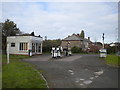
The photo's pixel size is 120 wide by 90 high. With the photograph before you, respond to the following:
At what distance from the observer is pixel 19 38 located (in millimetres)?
33344

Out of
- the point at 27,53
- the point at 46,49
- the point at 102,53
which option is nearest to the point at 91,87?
the point at 102,53

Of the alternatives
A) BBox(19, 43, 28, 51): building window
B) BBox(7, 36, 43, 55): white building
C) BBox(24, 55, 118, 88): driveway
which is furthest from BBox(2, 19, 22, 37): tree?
BBox(24, 55, 118, 88): driveway

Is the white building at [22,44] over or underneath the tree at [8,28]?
underneath

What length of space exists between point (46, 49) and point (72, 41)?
72.3 feet

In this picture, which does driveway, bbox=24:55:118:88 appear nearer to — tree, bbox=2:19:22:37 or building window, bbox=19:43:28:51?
building window, bbox=19:43:28:51

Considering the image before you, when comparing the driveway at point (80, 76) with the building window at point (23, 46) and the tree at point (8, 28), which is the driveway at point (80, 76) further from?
the tree at point (8, 28)

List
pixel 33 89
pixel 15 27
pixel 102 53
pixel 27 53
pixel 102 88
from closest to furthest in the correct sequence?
1. pixel 33 89
2. pixel 102 88
3. pixel 102 53
4. pixel 27 53
5. pixel 15 27

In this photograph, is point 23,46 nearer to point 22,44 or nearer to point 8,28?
point 22,44

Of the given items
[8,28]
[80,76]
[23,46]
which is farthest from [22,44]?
→ [80,76]

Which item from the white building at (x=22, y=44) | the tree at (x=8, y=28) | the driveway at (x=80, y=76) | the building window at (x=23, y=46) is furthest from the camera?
the tree at (x=8, y=28)

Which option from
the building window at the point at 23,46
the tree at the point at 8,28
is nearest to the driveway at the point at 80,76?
the building window at the point at 23,46

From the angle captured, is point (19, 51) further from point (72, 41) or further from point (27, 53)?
point (72, 41)

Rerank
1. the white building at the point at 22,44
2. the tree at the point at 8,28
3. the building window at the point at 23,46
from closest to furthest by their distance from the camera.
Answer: the white building at the point at 22,44
the building window at the point at 23,46
the tree at the point at 8,28

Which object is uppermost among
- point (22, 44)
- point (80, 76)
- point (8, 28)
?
point (8, 28)
